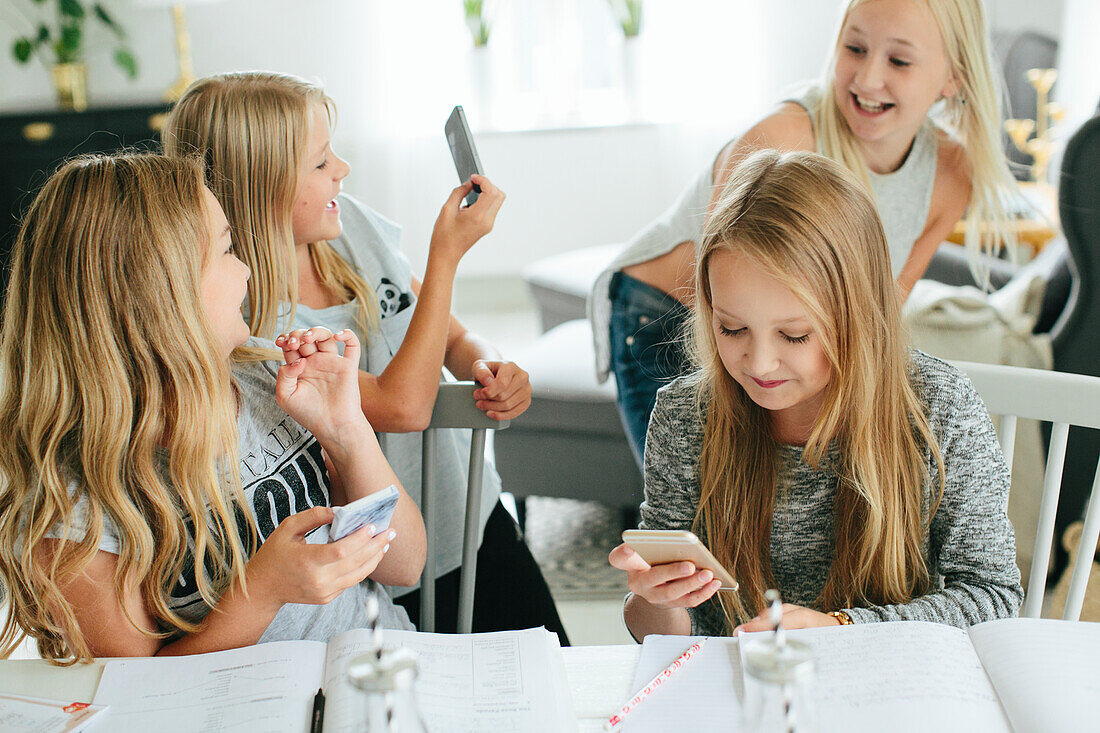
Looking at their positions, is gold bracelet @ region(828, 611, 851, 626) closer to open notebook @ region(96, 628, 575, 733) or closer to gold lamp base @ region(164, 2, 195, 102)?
open notebook @ region(96, 628, 575, 733)

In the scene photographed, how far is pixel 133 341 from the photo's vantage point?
0.97 m

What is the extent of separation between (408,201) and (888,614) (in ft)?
12.1

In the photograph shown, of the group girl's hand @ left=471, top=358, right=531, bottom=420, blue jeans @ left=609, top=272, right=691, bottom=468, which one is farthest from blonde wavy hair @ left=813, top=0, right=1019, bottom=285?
girl's hand @ left=471, top=358, right=531, bottom=420

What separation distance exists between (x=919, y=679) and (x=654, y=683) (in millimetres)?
219

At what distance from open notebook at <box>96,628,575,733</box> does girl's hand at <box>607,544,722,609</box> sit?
0.10 meters

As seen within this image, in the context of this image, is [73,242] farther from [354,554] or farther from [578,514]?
[578,514]

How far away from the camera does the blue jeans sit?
1.63 m

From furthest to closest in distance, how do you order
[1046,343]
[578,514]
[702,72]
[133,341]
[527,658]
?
1. [702,72]
2. [578,514]
3. [1046,343]
4. [133,341]
5. [527,658]

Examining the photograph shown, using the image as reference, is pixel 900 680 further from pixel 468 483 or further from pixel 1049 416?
pixel 468 483

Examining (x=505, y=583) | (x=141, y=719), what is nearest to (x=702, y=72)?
(x=505, y=583)

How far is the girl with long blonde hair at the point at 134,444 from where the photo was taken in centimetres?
92

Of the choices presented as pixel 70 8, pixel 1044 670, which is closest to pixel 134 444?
pixel 1044 670

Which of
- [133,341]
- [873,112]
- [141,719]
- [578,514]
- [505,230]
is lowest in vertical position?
[578,514]

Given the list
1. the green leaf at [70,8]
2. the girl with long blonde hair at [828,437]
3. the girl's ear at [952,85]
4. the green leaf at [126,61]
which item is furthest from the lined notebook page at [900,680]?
the green leaf at [126,61]
